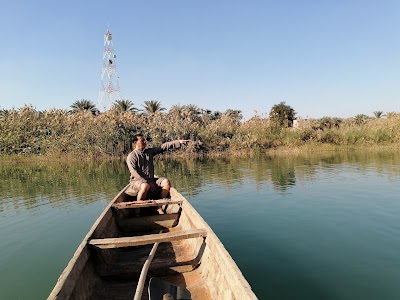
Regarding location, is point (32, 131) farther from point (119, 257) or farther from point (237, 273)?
point (237, 273)

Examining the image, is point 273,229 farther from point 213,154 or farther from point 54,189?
point 213,154

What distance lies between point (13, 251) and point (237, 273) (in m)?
4.79

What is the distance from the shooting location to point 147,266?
321 cm

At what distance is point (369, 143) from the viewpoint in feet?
80.0

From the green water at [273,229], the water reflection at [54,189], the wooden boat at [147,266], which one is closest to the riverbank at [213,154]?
the water reflection at [54,189]

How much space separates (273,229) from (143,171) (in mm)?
2818

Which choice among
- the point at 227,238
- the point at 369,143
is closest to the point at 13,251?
the point at 227,238

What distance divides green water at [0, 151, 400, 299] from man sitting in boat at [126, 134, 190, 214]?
4.39 ft

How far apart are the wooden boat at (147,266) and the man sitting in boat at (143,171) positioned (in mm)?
928

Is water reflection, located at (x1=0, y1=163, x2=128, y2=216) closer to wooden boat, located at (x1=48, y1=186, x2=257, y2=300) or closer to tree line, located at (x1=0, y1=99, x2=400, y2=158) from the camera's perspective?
wooden boat, located at (x1=48, y1=186, x2=257, y2=300)

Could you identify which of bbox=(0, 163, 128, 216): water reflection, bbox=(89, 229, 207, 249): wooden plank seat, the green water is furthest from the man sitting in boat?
bbox=(0, 163, 128, 216): water reflection

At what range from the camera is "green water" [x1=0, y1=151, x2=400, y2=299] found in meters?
4.07

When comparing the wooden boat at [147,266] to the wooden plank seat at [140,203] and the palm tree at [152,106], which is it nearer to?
the wooden plank seat at [140,203]

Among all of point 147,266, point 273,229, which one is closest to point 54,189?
point 273,229
